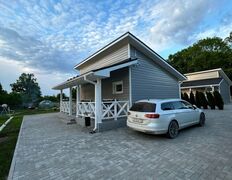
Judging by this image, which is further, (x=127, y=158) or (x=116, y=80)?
(x=116, y=80)

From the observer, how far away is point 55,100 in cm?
3828

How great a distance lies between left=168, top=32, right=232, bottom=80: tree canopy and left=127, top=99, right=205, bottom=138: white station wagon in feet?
118

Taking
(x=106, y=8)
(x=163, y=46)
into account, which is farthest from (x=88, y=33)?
(x=163, y=46)

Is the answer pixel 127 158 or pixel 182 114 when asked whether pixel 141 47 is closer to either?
pixel 182 114

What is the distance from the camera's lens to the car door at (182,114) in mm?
6770

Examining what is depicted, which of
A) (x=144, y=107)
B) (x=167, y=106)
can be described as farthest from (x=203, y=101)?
(x=144, y=107)

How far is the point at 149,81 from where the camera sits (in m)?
10.8

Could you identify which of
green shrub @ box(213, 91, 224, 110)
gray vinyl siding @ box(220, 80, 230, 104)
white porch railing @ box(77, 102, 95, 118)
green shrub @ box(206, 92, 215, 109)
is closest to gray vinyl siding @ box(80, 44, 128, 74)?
white porch railing @ box(77, 102, 95, 118)

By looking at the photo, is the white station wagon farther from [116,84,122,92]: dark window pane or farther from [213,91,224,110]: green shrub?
[213,91,224,110]: green shrub

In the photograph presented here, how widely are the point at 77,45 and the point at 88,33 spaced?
3887 millimetres

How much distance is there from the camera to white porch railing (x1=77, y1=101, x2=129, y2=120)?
8484 millimetres

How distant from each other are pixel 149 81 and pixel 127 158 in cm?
716

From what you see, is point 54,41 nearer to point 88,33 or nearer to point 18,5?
point 88,33

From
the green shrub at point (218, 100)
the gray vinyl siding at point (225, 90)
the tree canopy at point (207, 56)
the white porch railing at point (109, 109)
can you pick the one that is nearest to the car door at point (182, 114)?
the white porch railing at point (109, 109)
